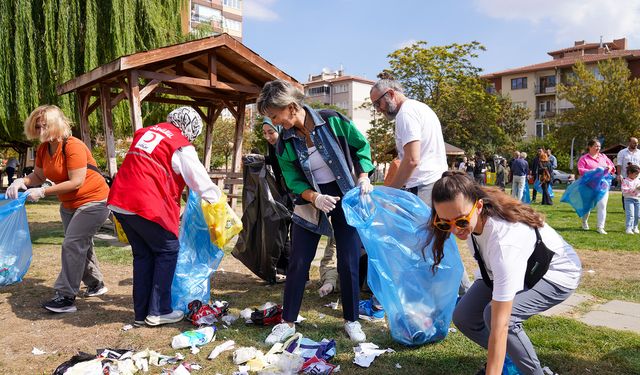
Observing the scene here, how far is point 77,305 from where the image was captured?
396 centimetres

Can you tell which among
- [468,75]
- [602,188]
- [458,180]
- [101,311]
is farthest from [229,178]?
[468,75]

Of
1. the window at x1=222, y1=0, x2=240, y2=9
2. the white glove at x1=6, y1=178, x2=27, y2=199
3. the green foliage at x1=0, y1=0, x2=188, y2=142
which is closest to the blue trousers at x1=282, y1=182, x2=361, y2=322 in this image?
the white glove at x1=6, y1=178, x2=27, y2=199

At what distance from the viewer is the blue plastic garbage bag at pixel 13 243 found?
416 centimetres

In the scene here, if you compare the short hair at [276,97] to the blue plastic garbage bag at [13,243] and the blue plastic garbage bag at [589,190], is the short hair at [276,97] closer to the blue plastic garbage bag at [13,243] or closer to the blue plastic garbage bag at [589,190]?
the blue plastic garbage bag at [13,243]

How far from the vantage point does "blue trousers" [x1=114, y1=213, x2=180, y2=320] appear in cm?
332

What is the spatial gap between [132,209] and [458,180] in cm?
216

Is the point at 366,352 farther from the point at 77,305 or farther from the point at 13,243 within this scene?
the point at 13,243

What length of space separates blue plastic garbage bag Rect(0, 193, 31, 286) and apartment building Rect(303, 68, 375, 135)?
59107 millimetres

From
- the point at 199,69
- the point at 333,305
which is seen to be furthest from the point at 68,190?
the point at 199,69

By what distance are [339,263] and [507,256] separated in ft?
4.54

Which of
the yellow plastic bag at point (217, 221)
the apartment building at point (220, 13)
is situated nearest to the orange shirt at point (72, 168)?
the yellow plastic bag at point (217, 221)

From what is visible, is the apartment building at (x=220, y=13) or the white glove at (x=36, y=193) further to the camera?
the apartment building at (x=220, y=13)

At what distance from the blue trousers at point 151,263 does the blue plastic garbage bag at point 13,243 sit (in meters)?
1.47

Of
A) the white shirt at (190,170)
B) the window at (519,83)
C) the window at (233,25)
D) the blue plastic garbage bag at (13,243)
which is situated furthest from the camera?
the window at (233,25)
